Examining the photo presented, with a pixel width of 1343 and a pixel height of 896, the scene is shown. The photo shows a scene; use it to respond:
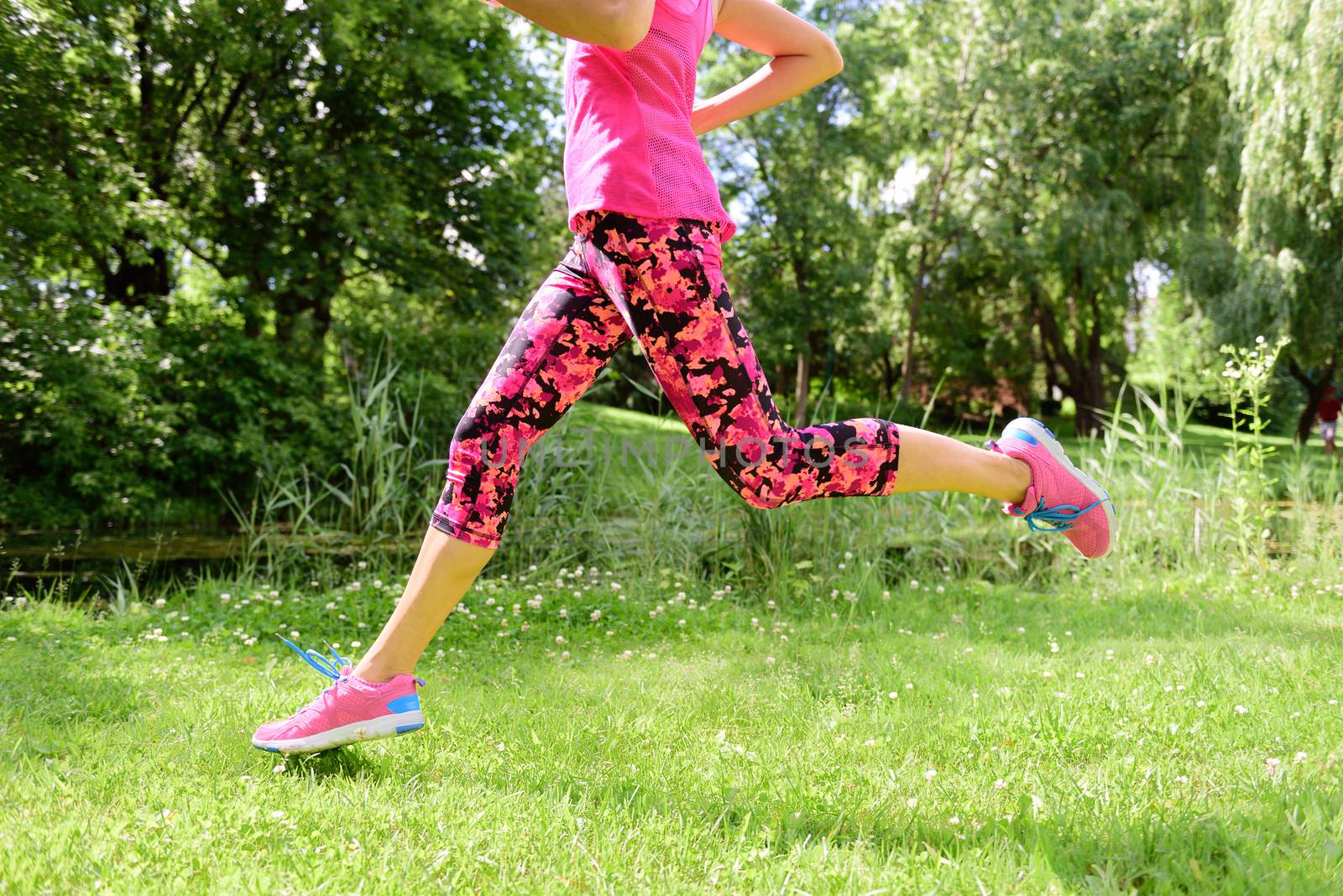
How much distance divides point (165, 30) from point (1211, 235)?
49.9ft

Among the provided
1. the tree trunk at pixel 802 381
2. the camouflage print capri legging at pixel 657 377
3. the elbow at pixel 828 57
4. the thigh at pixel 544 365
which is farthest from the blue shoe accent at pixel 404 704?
the tree trunk at pixel 802 381

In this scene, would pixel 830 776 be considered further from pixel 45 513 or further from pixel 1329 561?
pixel 45 513

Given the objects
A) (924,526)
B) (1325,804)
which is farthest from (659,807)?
(924,526)

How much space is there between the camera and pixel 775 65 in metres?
2.31

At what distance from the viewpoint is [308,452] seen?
358 inches

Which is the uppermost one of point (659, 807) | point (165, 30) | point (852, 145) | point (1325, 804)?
point (852, 145)

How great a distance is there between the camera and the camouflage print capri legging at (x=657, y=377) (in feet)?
5.82

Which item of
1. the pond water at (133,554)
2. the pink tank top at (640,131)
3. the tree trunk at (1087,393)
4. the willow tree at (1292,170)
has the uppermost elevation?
the willow tree at (1292,170)

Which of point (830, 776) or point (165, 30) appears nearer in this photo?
point (830, 776)

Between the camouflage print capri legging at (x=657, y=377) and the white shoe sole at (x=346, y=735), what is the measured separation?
36cm

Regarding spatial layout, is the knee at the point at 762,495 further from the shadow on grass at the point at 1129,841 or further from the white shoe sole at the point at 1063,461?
the white shoe sole at the point at 1063,461

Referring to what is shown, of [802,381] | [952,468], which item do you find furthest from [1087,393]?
[952,468]

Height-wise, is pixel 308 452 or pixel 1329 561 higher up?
pixel 1329 561

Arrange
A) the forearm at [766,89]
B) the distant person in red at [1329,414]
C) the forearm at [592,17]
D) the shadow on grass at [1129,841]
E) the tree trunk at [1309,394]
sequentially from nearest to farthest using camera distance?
the shadow on grass at [1129,841]
the forearm at [592,17]
the forearm at [766,89]
the distant person in red at [1329,414]
the tree trunk at [1309,394]
